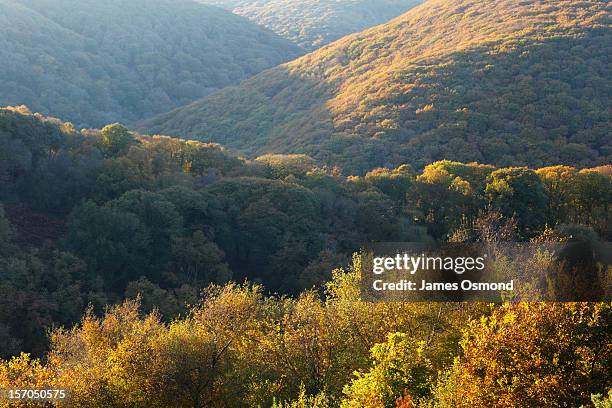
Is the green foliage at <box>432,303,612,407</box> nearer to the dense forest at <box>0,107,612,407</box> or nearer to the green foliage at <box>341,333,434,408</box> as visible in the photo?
the dense forest at <box>0,107,612,407</box>

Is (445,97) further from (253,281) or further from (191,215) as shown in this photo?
(253,281)

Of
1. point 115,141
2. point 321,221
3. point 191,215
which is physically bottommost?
point 321,221

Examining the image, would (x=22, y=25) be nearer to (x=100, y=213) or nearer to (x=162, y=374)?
(x=100, y=213)

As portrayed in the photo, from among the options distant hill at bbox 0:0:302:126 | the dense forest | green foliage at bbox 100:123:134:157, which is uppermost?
distant hill at bbox 0:0:302:126

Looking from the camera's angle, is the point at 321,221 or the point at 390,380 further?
the point at 321,221

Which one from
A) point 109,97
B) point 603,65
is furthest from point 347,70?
point 109,97

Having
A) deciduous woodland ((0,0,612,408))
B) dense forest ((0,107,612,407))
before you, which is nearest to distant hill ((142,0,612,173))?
deciduous woodland ((0,0,612,408))

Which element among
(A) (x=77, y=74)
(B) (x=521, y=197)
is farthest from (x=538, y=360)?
(A) (x=77, y=74)
